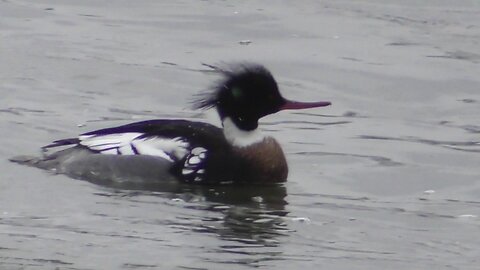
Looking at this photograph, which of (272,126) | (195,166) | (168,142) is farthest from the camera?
(272,126)

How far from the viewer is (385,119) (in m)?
14.2

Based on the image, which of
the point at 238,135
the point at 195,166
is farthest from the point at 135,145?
the point at 238,135

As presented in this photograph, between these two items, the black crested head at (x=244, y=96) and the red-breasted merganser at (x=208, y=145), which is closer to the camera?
the red-breasted merganser at (x=208, y=145)

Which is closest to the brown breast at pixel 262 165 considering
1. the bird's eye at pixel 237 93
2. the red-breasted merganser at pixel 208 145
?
the red-breasted merganser at pixel 208 145

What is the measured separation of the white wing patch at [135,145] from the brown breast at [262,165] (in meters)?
0.50

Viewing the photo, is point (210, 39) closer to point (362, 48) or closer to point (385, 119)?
point (362, 48)

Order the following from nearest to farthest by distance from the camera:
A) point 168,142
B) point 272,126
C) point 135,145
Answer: point 168,142 → point 135,145 → point 272,126

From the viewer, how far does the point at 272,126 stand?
13844 millimetres

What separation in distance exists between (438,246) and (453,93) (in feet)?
20.4

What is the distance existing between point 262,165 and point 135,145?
1079 mm

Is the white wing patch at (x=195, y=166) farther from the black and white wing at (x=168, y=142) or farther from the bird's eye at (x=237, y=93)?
the bird's eye at (x=237, y=93)

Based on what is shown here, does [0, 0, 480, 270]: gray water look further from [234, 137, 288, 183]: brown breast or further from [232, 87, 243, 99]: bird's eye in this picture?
[232, 87, 243, 99]: bird's eye

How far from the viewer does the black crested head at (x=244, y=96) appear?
11766mm

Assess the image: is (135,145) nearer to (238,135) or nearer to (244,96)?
(238,135)
